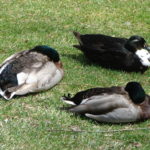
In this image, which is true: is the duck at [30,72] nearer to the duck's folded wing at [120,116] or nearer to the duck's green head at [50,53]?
the duck's green head at [50,53]

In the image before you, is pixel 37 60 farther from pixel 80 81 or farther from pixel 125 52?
pixel 125 52

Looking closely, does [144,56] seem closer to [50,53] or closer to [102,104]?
[50,53]

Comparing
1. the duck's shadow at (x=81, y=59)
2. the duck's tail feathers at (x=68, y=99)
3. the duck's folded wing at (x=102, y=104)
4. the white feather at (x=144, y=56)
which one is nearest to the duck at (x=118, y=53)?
the white feather at (x=144, y=56)

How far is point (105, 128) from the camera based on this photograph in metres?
6.31

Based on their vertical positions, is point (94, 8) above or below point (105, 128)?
below

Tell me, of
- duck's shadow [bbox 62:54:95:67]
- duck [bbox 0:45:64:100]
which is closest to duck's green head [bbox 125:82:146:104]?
duck [bbox 0:45:64:100]

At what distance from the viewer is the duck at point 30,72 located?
22.9 feet

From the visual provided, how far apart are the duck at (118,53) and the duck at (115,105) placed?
6.00ft

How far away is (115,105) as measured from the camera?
20.7 ft

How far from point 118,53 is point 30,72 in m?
1.72

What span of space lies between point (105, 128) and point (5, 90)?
4.70 ft

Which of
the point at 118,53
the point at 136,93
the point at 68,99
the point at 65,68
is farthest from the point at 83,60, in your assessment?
the point at 136,93

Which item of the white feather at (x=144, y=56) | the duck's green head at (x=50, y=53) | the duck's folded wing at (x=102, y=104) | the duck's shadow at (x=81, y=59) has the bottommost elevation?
the duck's shadow at (x=81, y=59)

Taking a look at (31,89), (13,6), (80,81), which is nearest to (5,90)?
(31,89)
